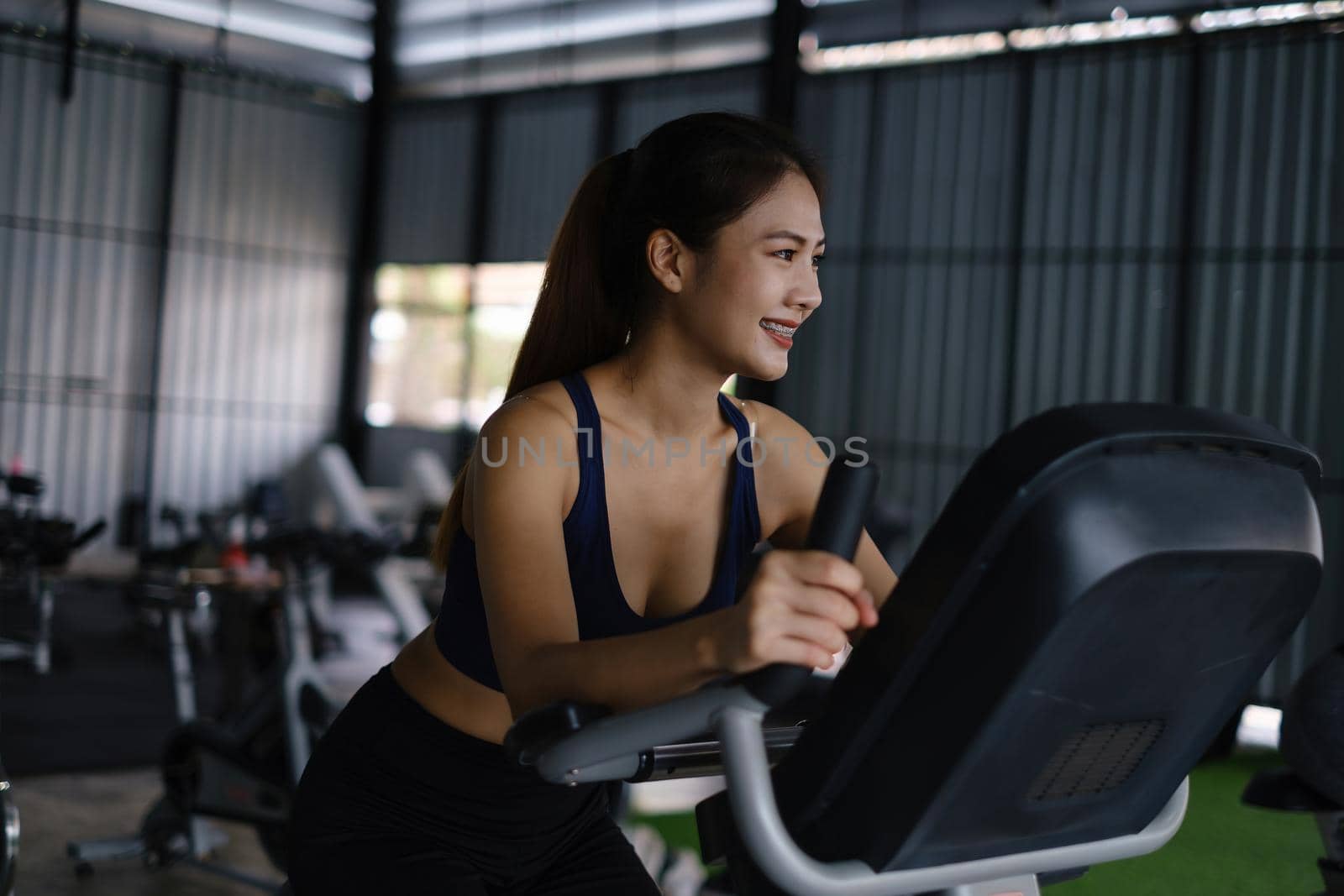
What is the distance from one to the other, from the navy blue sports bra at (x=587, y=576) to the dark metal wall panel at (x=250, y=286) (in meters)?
8.14

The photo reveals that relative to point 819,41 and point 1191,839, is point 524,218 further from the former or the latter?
point 1191,839

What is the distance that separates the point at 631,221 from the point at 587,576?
32 cm

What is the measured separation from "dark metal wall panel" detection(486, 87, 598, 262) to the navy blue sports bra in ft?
23.6

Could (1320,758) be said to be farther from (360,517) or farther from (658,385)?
(360,517)

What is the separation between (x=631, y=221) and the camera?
3.84 feet

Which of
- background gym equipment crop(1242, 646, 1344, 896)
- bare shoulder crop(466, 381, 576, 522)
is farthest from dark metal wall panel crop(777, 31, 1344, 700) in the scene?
bare shoulder crop(466, 381, 576, 522)

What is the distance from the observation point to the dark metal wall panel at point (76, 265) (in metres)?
8.03

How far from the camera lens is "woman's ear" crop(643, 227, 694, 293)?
3.62ft

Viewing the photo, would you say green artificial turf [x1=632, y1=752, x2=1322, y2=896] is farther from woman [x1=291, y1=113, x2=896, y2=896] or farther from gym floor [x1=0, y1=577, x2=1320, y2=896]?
woman [x1=291, y1=113, x2=896, y2=896]

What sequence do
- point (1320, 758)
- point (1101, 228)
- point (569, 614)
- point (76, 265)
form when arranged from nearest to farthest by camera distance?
1. point (569, 614)
2. point (1320, 758)
3. point (1101, 228)
4. point (76, 265)

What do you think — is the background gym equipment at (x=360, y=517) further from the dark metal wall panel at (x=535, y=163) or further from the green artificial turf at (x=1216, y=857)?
the dark metal wall panel at (x=535, y=163)

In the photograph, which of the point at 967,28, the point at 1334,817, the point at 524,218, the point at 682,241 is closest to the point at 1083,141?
the point at 967,28

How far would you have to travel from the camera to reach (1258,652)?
81cm

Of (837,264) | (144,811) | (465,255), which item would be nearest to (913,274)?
(837,264)
